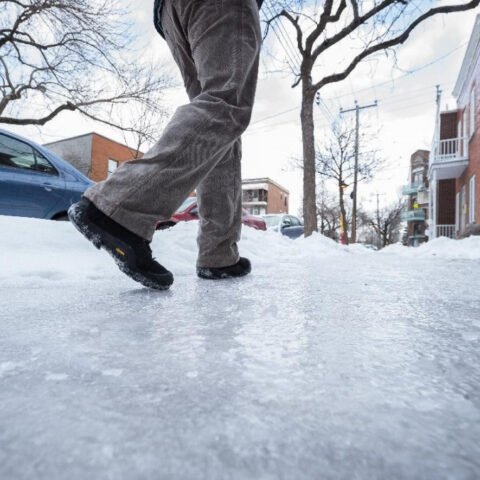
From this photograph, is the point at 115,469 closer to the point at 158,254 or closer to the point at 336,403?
the point at 336,403

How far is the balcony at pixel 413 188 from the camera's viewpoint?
34.3 metres

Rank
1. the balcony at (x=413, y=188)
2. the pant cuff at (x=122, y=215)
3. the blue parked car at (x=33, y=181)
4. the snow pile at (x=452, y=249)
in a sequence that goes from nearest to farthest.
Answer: the pant cuff at (x=122, y=215) → the blue parked car at (x=33, y=181) → the snow pile at (x=452, y=249) → the balcony at (x=413, y=188)

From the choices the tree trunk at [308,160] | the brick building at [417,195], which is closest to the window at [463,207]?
the tree trunk at [308,160]

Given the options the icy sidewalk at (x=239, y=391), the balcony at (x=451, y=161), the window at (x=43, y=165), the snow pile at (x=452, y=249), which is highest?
the balcony at (x=451, y=161)

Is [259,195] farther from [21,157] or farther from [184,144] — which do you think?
[184,144]

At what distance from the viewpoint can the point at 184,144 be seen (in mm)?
997

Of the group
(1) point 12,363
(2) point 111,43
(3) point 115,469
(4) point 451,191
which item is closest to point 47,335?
(1) point 12,363

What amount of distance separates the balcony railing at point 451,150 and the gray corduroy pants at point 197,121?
14460 millimetres

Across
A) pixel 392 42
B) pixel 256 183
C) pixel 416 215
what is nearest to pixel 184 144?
pixel 392 42

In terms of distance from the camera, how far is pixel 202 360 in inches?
19.3

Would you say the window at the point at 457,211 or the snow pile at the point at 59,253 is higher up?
the window at the point at 457,211

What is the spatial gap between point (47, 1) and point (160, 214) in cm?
828

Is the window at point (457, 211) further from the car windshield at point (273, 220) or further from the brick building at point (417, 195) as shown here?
the brick building at point (417, 195)

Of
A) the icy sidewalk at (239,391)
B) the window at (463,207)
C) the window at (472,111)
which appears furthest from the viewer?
the window at (463,207)
